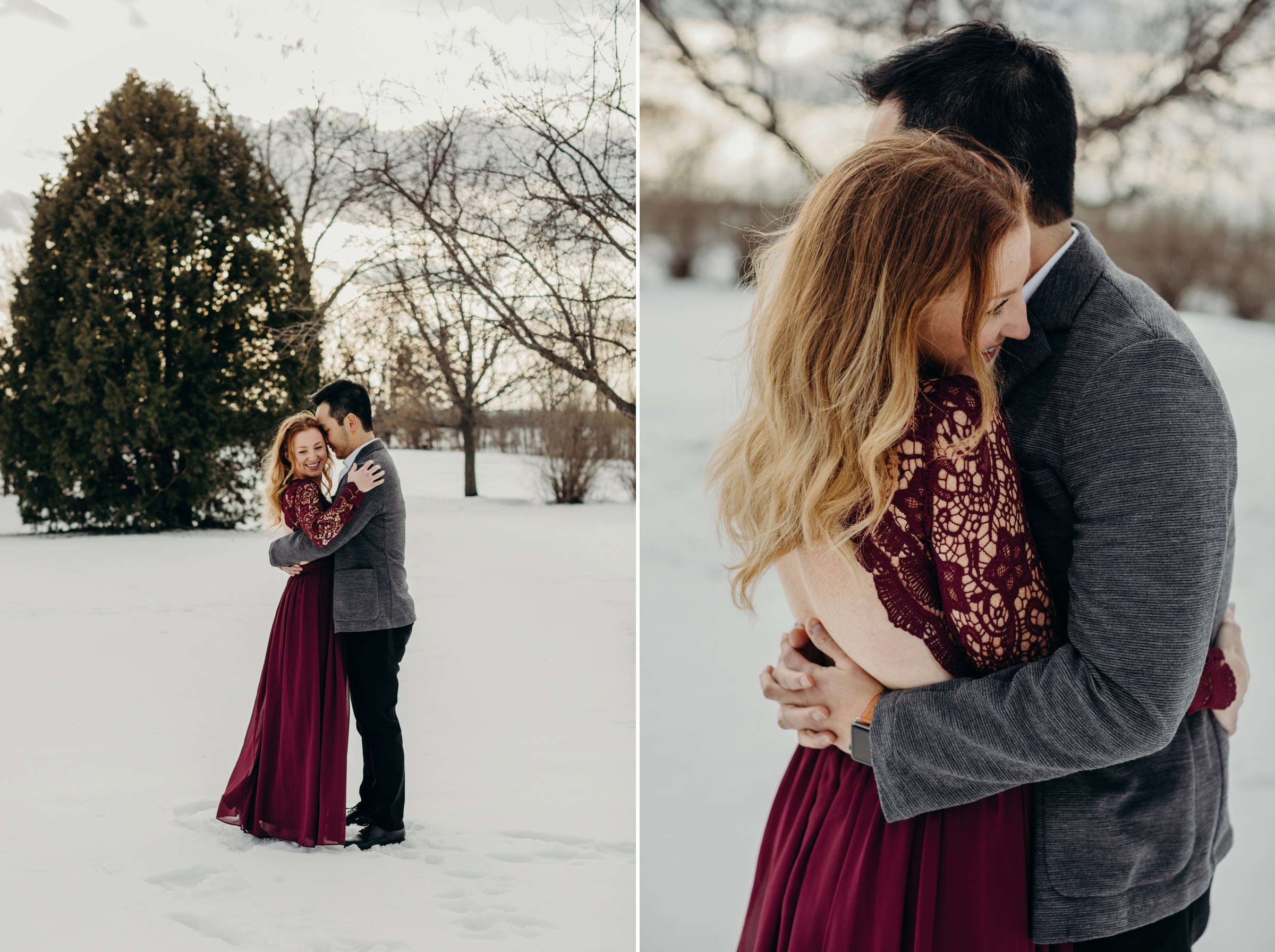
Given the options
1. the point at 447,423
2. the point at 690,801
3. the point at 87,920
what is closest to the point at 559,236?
the point at 447,423

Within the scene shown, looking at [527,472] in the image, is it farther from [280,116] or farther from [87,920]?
[87,920]

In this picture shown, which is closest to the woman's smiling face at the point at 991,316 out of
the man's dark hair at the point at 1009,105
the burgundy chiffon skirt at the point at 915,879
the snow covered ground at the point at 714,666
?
the man's dark hair at the point at 1009,105

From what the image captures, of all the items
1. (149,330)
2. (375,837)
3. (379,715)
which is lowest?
(375,837)

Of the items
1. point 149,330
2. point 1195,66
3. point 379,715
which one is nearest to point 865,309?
point 379,715

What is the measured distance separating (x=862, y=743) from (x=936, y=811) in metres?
0.10

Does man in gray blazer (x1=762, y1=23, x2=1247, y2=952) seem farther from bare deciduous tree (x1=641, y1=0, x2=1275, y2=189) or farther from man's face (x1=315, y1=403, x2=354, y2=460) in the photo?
bare deciduous tree (x1=641, y1=0, x2=1275, y2=189)

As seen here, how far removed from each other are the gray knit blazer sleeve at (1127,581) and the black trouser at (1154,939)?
0.22 metres

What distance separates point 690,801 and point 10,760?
174cm


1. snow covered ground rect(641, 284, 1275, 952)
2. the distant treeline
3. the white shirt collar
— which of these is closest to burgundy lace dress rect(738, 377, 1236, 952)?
the white shirt collar

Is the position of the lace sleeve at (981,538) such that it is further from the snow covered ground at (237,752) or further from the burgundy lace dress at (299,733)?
the snow covered ground at (237,752)

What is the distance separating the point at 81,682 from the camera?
2.12 metres

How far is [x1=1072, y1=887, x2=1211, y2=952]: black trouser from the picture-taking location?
881 millimetres

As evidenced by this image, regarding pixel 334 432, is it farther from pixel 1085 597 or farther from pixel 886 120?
pixel 1085 597

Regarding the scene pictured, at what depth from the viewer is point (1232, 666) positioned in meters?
0.96
